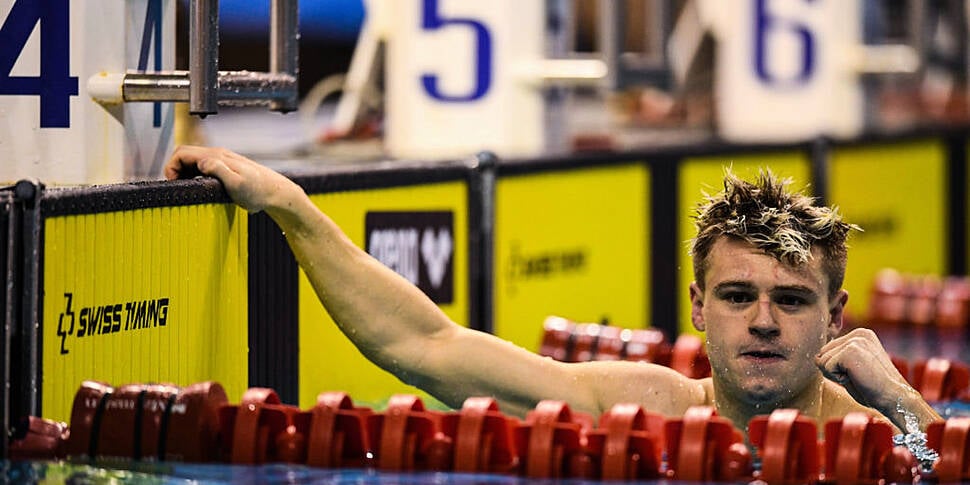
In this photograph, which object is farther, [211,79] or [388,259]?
[388,259]

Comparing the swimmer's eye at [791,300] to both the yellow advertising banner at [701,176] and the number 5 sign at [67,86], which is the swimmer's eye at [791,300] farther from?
the yellow advertising banner at [701,176]

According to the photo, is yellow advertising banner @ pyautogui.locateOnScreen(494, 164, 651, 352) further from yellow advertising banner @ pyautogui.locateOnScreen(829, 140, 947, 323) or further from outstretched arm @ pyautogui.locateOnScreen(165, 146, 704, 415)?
outstretched arm @ pyautogui.locateOnScreen(165, 146, 704, 415)

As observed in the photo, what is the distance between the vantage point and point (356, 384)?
5.29 m

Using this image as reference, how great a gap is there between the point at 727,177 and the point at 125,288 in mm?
1300

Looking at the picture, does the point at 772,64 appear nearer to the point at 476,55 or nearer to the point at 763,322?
the point at 476,55

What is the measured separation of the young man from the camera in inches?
154

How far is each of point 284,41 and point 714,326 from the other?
1.21 meters

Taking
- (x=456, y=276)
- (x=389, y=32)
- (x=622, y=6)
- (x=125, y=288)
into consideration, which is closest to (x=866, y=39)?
(x=622, y=6)

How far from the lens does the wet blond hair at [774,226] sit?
3.93 m

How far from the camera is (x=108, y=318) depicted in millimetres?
3812

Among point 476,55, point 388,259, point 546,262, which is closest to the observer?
point 388,259

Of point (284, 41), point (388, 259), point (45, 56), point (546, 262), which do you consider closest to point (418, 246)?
point (388, 259)

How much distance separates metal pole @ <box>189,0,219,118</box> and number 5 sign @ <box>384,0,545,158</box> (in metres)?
3.72

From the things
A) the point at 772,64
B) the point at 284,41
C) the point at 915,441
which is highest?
the point at 772,64
